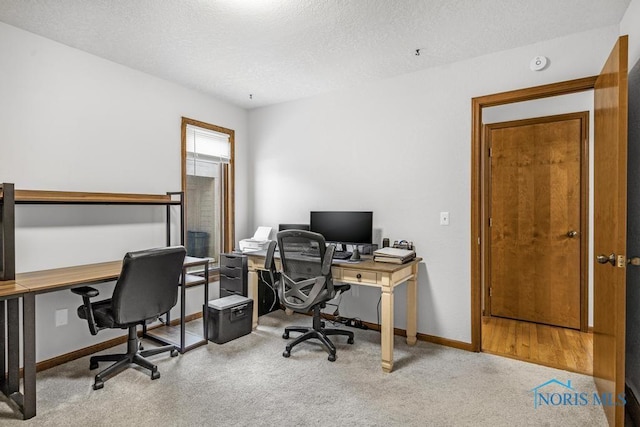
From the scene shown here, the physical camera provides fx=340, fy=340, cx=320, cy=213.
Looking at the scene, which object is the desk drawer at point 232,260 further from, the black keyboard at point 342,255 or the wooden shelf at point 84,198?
the black keyboard at point 342,255

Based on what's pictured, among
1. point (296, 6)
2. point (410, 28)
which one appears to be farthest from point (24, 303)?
Answer: point (410, 28)

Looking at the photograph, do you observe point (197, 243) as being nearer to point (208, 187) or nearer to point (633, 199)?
point (208, 187)

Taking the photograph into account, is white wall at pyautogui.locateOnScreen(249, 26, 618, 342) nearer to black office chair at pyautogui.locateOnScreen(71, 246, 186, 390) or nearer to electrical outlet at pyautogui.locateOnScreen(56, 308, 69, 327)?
black office chair at pyautogui.locateOnScreen(71, 246, 186, 390)

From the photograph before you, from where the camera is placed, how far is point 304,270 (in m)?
2.78

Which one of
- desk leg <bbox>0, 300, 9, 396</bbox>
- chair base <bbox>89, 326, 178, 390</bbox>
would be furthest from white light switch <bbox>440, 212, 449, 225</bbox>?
desk leg <bbox>0, 300, 9, 396</bbox>

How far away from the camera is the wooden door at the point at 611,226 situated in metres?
1.65

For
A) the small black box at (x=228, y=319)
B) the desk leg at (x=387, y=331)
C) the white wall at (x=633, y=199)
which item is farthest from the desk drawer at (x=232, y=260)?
the white wall at (x=633, y=199)

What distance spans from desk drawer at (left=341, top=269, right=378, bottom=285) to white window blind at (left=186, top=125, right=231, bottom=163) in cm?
217

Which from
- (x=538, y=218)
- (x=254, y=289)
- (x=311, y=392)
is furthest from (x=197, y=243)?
(x=538, y=218)

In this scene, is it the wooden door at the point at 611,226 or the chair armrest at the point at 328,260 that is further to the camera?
the chair armrest at the point at 328,260

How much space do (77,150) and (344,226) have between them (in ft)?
7.79

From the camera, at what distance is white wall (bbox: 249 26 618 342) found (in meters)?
2.72

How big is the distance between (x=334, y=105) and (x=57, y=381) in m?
3.31

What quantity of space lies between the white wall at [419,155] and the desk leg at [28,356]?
2469 millimetres
